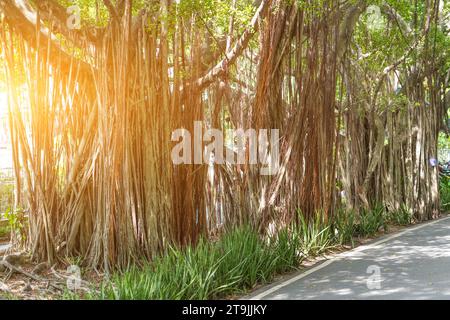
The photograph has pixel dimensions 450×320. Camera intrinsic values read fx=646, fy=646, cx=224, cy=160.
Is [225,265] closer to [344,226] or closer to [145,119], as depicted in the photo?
[145,119]

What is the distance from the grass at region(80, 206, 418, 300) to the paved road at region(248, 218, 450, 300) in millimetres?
276

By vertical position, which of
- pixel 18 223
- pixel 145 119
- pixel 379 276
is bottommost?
pixel 379 276

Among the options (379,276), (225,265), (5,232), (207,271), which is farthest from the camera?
(5,232)

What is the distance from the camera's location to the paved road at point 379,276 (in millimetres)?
5820

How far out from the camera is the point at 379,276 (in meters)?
6.67

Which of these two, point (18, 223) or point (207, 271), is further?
point (18, 223)

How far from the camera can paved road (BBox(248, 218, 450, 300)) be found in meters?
5.82

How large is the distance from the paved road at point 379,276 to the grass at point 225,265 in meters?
0.28

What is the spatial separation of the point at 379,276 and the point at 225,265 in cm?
165

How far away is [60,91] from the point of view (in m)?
7.11

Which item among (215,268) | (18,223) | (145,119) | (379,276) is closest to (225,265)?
(215,268)

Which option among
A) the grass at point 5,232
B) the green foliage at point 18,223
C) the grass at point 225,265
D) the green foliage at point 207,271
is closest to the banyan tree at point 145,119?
the green foliage at point 18,223
